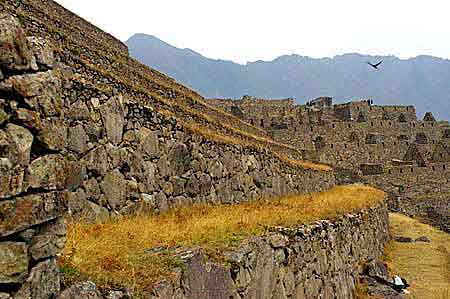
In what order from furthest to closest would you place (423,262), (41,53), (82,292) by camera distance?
(423,262) → (41,53) → (82,292)

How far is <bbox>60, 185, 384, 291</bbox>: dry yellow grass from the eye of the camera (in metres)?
4.52

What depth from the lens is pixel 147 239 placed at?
6355 mm

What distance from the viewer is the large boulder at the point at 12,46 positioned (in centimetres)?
338

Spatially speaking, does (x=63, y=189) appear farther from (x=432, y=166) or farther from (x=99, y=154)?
(x=432, y=166)

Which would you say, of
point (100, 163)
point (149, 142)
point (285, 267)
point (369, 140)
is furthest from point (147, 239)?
point (369, 140)

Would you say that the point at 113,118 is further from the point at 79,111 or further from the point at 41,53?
the point at 41,53

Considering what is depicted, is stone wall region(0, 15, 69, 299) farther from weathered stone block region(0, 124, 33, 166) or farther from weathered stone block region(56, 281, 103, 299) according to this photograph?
weathered stone block region(56, 281, 103, 299)

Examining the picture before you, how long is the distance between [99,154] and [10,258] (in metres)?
4.94

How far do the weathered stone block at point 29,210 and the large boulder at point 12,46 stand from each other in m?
0.87

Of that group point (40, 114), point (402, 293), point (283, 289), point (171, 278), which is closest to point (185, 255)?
point (171, 278)

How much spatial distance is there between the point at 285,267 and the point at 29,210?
528 centimetres

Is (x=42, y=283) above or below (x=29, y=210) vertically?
below

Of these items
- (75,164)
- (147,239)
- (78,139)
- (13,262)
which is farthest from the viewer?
(78,139)

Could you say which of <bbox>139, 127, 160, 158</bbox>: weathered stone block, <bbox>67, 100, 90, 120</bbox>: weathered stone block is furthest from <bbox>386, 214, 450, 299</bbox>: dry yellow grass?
<bbox>67, 100, 90, 120</bbox>: weathered stone block
